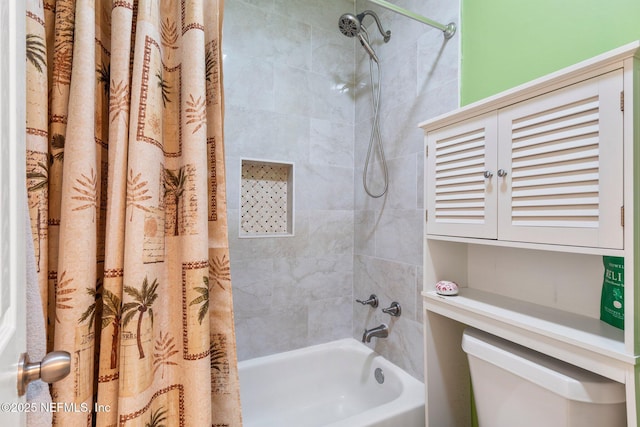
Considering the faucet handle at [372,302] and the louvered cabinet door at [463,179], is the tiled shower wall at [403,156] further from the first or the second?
the louvered cabinet door at [463,179]

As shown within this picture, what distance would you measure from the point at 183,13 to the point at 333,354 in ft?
6.30

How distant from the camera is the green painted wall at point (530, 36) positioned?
947mm

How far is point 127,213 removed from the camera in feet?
2.32

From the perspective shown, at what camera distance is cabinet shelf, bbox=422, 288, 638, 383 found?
742 mm

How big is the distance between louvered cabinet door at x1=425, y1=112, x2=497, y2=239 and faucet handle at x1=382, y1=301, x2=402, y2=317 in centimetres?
66

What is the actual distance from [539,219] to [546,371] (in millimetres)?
422

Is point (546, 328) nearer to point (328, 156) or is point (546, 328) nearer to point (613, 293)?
point (613, 293)

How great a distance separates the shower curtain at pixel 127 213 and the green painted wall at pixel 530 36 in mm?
1123

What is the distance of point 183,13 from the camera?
845 mm

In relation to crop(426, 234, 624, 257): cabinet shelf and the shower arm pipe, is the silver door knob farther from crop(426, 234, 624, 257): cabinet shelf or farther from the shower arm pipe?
the shower arm pipe

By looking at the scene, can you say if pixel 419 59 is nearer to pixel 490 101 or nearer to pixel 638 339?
pixel 490 101

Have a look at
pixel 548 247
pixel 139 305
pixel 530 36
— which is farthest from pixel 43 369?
pixel 530 36

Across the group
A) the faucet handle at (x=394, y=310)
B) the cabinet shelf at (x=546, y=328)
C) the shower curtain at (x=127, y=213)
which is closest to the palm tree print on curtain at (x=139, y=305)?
the shower curtain at (x=127, y=213)

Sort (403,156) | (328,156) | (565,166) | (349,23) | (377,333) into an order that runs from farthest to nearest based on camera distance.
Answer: (328,156) → (377,333) → (403,156) → (349,23) → (565,166)
